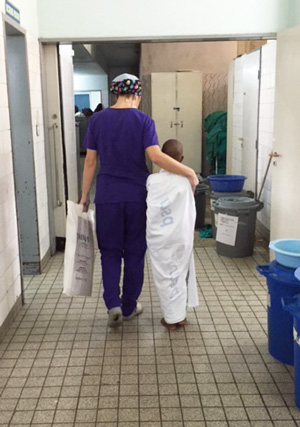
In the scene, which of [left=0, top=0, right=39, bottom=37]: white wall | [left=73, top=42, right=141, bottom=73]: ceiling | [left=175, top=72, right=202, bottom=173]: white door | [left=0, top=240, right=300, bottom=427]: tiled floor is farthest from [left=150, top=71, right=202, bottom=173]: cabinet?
[left=0, top=240, right=300, bottom=427]: tiled floor

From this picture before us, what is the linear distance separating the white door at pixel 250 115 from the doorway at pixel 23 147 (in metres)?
2.54

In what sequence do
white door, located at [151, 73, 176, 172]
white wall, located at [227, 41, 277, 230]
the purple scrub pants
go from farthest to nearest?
white door, located at [151, 73, 176, 172], white wall, located at [227, 41, 277, 230], the purple scrub pants

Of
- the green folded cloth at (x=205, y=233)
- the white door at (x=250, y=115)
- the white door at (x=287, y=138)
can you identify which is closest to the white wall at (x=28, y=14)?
the white door at (x=287, y=138)

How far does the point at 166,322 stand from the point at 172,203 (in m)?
0.77

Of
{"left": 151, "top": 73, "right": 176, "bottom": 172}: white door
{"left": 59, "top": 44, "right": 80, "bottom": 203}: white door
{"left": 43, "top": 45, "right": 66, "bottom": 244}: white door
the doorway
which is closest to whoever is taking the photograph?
the doorway

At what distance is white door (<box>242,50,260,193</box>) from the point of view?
527 cm

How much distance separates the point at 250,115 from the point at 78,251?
3.23m

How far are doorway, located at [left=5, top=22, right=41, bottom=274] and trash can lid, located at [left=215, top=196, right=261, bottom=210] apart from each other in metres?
1.71

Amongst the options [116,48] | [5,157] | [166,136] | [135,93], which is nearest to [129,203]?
[135,93]

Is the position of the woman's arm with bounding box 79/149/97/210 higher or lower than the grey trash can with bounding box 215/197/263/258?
higher

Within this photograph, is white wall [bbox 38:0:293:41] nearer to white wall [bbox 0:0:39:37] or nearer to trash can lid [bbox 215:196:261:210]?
white wall [bbox 0:0:39:37]

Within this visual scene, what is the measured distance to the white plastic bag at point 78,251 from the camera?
9.87 ft

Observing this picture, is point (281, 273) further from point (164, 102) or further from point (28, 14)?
point (164, 102)

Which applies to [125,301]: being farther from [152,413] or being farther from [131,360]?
[152,413]
